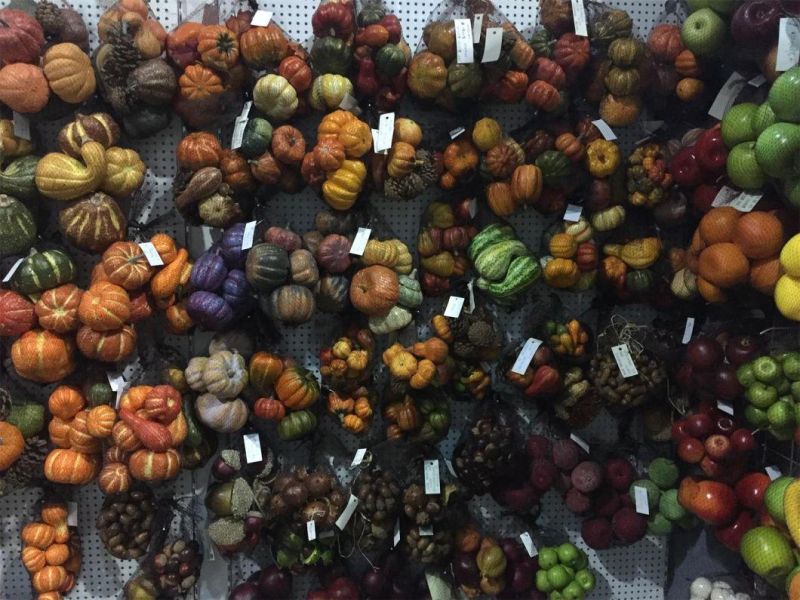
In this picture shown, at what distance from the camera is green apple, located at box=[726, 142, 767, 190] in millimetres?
2410

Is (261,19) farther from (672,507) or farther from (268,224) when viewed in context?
(672,507)

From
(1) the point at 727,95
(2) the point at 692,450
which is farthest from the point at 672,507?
(1) the point at 727,95

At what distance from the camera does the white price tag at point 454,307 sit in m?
2.65

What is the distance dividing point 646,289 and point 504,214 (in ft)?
2.44

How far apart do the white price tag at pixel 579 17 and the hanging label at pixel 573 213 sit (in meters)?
0.72

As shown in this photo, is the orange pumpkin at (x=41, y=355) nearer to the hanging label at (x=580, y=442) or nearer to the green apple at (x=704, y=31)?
the hanging label at (x=580, y=442)

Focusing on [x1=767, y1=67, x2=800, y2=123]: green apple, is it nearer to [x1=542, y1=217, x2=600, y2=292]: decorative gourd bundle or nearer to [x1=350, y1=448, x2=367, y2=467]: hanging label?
[x1=542, y1=217, x2=600, y2=292]: decorative gourd bundle

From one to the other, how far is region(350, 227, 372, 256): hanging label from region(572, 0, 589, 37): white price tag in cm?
123

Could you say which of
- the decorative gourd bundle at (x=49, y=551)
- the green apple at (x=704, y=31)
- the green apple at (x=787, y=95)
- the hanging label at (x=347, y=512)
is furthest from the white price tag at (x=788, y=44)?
the decorative gourd bundle at (x=49, y=551)

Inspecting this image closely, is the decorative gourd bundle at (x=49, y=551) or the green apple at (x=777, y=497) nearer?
the green apple at (x=777, y=497)

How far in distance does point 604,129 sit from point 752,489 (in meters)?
1.68

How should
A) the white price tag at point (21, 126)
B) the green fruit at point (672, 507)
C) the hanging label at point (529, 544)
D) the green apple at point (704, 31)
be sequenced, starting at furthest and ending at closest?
1. the hanging label at point (529, 544)
2. the green fruit at point (672, 507)
3. the green apple at point (704, 31)
4. the white price tag at point (21, 126)

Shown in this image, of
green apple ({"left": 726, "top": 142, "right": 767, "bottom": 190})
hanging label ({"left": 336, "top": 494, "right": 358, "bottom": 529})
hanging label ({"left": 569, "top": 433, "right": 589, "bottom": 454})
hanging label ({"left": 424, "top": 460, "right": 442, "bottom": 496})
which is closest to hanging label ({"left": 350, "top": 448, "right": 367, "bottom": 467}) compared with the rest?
hanging label ({"left": 336, "top": 494, "right": 358, "bottom": 529})

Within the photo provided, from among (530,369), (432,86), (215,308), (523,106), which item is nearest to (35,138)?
(215,308)
